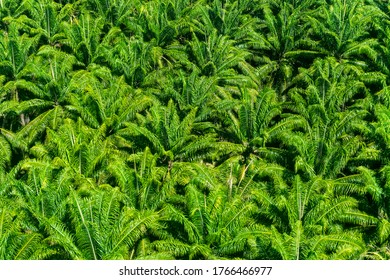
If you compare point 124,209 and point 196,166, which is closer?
point 124,209

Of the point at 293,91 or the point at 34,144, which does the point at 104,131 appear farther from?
the point at 293,91

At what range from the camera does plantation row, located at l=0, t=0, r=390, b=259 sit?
1533 cm

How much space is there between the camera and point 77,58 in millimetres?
26453

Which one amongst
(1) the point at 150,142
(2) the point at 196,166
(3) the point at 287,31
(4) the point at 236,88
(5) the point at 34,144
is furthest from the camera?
(3) the point at 287,31

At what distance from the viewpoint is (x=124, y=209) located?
1638 cm

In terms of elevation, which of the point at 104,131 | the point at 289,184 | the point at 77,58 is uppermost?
the point at 77,58

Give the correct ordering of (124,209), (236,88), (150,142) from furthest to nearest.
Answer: (236,88)
(150,142)
(124,209)

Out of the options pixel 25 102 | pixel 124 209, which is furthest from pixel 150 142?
pixel 25 102

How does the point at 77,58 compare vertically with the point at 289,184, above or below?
above

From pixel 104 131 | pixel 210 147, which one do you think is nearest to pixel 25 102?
pixel 104 131

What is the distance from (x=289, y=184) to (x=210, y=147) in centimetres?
353

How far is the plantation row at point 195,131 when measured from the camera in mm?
15328

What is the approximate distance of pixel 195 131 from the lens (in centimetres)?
2211

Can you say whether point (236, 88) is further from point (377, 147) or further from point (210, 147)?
point (377, 147)
